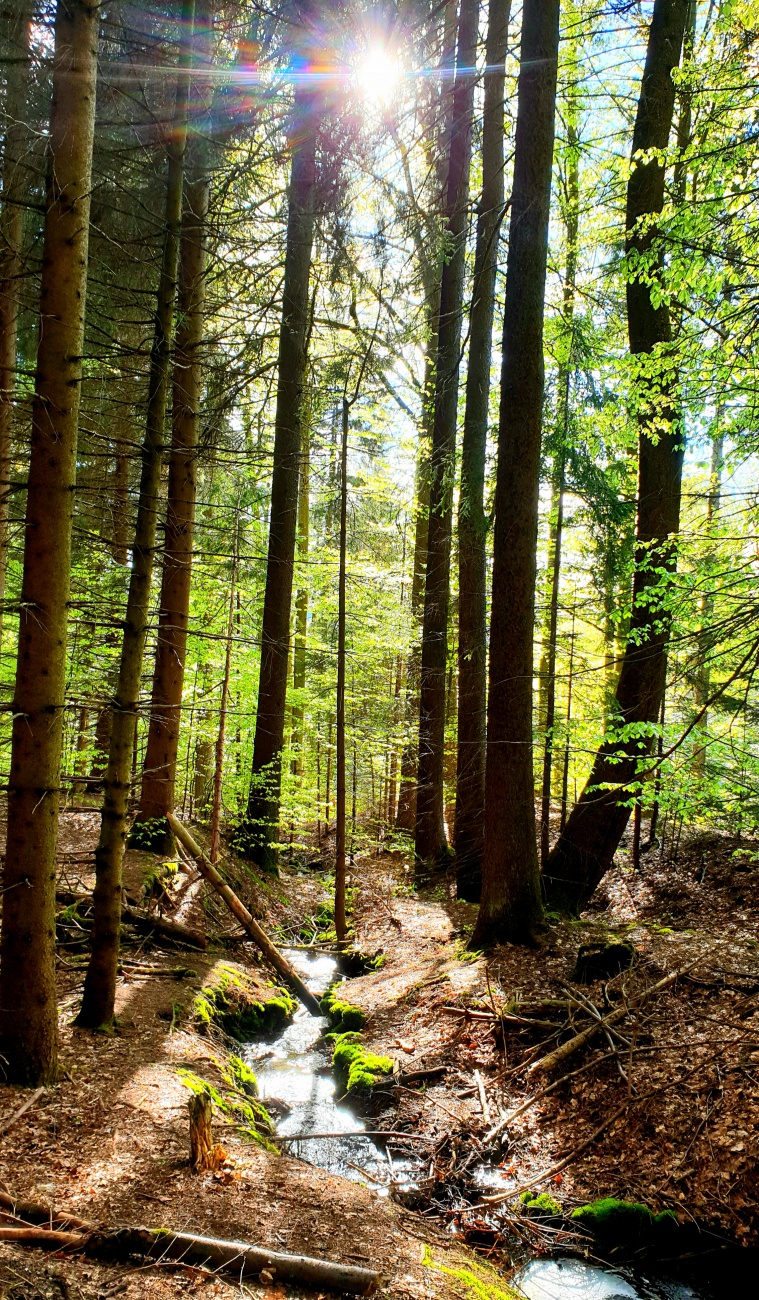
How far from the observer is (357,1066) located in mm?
6426

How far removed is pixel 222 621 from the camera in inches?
513

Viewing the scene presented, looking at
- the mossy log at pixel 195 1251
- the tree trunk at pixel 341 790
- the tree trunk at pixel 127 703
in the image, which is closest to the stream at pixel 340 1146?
the tree trunk at pixel 341 790

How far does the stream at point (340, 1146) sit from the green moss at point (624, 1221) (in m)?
0.19

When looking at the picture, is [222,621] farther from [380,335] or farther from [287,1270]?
[287,1270]

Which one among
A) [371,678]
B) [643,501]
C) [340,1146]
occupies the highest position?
[643,501]

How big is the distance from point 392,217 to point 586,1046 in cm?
1110

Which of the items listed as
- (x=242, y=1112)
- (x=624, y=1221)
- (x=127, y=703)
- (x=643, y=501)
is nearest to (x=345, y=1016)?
(x=242, y=1112)

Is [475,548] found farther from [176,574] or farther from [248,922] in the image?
[248,922]

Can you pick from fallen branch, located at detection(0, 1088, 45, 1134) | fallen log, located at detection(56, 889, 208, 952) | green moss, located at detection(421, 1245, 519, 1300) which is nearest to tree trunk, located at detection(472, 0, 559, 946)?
fallen log, located at detection(56, 889, 208, 952)

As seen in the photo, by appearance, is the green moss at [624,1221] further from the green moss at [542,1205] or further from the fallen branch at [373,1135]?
the fallen branch at [373,1135]

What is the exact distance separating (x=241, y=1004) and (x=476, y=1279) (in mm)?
4518

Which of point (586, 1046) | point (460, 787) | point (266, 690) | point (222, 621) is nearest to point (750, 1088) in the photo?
point (586, 1046)

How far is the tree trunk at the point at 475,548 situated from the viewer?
34.0 feet

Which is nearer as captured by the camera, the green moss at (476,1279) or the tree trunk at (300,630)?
the green moss at (476,1279)
